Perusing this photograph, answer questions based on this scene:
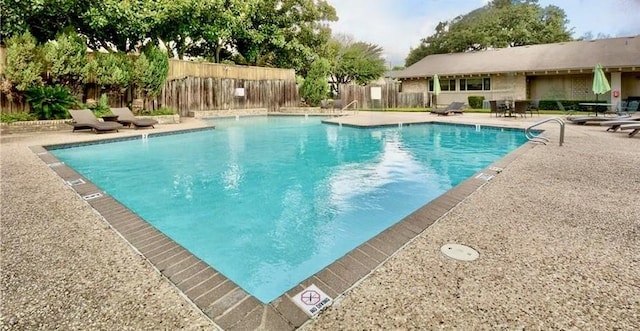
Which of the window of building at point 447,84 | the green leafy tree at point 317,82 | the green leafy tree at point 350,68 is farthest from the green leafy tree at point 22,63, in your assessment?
the green leafy tree at point 350,68

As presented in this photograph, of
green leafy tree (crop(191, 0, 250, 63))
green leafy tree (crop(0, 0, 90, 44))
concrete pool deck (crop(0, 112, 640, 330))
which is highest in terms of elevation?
green leafy tree (crop(191, 0, 250, 63))

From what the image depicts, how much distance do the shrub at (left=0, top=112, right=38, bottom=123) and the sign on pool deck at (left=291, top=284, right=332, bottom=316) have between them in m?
13.1

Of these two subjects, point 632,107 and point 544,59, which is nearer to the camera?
point 632,107

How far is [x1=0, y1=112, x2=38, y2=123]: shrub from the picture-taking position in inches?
433

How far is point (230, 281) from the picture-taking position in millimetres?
2408

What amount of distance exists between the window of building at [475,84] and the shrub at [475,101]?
1.02 meters

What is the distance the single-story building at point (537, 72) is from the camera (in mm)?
18969

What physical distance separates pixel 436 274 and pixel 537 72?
22036 millimetres

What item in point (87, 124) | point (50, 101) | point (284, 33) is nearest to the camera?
point (87, 124)

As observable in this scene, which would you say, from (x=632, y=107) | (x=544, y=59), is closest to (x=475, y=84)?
(x=544, y=59)

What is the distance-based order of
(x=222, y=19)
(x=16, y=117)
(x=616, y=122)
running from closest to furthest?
(x=616, y=122), (x=16, y=117), (x=222, y=19)

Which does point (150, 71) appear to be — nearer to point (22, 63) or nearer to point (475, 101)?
point (22, 63)

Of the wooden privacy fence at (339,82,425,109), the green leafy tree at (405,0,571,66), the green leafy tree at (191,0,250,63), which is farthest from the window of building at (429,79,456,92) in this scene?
the green leafy tree at (191,0,250,63)

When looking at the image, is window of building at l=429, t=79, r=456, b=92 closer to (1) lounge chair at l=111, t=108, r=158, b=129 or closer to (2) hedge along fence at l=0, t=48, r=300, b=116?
(2) hedge along fence at l=0, t=48, r=300, b=116
